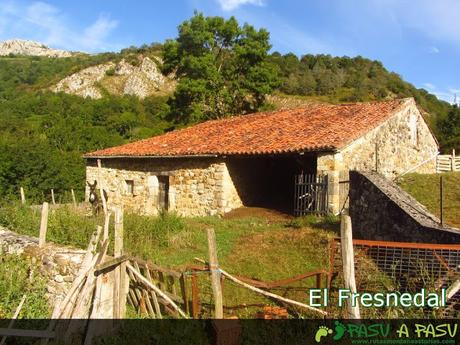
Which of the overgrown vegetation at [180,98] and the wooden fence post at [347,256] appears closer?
the wooden fence post at [347,256]

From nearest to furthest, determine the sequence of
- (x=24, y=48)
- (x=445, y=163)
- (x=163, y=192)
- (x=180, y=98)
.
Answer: (x=163, y=192), (x=445, y=163), (x=180, y=98), (x=24, y=48)

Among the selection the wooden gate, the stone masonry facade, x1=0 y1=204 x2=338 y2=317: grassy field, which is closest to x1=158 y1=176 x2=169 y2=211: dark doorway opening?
x1=0 y1=204 x2=338 y2=317: grassy field

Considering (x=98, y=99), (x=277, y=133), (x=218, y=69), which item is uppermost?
(x=98, y=99)

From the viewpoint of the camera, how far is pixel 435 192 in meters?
13.3

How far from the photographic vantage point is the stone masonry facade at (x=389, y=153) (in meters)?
12.3

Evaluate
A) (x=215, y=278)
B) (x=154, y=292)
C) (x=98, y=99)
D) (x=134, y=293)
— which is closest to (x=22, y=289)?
(x=134, y=293)

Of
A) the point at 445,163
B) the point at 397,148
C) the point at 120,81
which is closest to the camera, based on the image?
the point at 397,148

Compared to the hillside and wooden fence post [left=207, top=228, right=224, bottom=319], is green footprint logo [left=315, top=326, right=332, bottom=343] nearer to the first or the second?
wooden fence post [left=207, top=228, right=224, bottom=319]

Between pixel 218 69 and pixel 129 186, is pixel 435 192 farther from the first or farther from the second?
pixel 218 69

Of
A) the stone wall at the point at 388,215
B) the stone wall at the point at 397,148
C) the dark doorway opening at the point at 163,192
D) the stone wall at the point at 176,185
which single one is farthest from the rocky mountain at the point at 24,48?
the stone wall at the point at 388,215

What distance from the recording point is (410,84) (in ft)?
193

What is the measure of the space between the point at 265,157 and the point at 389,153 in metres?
4.52

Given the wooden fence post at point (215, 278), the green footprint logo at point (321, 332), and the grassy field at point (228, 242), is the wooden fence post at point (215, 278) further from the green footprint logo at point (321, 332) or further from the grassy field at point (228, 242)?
the green footprint logo at point (321, 332)

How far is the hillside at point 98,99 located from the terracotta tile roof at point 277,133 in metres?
8.75
